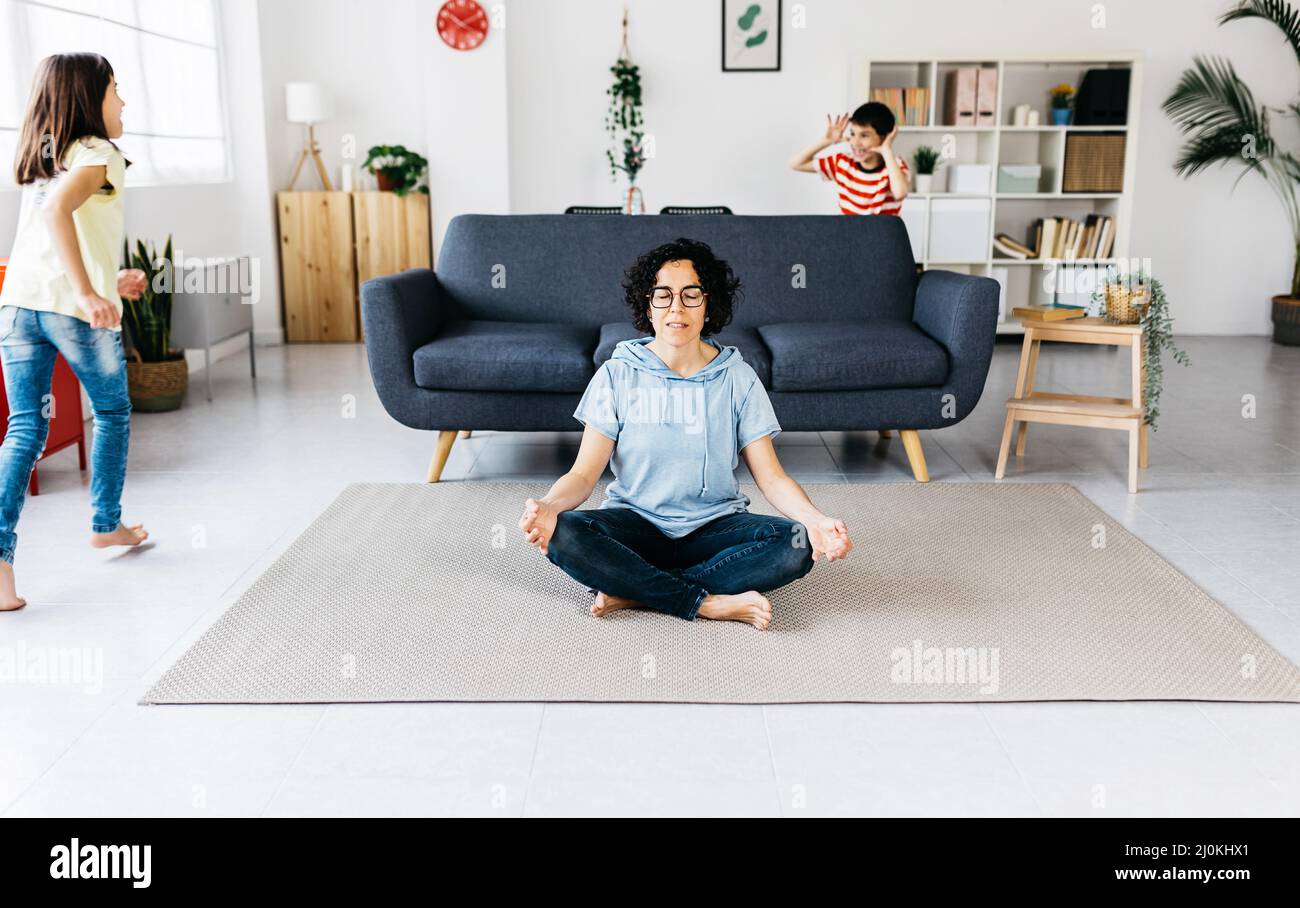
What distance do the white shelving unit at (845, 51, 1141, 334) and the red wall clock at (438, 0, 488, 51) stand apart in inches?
83.9

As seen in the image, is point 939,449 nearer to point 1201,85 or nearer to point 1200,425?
point 1200,425

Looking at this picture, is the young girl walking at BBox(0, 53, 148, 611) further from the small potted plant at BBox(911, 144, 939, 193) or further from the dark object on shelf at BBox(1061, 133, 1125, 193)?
the dark object on shelf at BBox(1061, 133, 1125, 193)

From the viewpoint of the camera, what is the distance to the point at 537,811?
5.98 feet

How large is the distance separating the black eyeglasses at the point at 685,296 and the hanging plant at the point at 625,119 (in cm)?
462

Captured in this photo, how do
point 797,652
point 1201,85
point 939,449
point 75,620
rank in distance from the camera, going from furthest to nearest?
point 1201,85 → point 939,449 → point 75,620 → point 797,652

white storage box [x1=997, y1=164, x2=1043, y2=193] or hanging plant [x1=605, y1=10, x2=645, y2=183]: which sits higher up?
hanging plant [x1=605, y1=10, x2=645, y2=183]

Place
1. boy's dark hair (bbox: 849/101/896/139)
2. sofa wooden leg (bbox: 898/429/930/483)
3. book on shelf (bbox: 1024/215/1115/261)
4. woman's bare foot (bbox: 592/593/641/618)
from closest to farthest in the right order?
woman's bare foot (bbox: 592/593/641/618) → sofa wooden leg (bbox: 898/429/930/483) → boy's dark hair (bbox: 849/101/896/139) → book on shelf (bbox: 1024/215/1115/261)

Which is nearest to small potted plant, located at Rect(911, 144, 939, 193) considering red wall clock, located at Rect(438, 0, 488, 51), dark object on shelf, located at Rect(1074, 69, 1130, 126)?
dark object on shelf, located at Rect(1074, 69, 1130, 126)

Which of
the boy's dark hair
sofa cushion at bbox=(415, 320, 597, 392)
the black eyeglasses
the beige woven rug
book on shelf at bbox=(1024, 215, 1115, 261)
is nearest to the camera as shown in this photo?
the beige woven rug

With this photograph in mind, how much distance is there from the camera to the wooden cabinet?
6.81 meters

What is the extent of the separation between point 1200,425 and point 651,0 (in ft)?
13.1

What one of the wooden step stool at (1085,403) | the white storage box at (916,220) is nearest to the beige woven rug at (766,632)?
the wooden step stool at (1085,403)

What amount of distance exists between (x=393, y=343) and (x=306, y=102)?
3549mm
